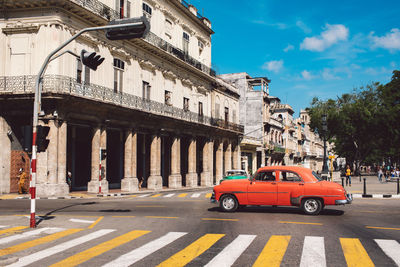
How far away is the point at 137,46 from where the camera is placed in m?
30.4

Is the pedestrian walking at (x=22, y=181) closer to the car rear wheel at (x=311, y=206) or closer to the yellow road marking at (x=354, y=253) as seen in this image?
the car rear wheel at (x=311, y=206)

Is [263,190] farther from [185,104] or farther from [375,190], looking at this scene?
[185,104]

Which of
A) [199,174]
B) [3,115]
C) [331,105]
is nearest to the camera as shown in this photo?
[3,115]

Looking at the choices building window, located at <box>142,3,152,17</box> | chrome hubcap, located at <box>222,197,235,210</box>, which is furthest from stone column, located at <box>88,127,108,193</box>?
chrome hubcap, located at <box>222,197,235,210</box>

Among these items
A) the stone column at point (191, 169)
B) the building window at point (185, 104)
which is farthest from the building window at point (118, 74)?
the stone column at point (191, 169)

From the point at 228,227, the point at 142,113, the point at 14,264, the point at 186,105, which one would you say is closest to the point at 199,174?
the point at 186,105

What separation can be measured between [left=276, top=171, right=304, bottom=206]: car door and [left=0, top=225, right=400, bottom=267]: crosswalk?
13.6 feet

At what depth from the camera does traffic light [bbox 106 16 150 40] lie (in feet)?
32.0

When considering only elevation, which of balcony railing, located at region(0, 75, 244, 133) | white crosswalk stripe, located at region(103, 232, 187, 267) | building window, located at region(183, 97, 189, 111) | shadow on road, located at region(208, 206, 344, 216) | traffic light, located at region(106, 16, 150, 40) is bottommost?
shadow on road, located at region(208, 206, 344, 216)

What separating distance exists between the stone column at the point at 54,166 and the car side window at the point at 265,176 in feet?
43.3

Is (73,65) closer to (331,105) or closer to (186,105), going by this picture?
(186,105)

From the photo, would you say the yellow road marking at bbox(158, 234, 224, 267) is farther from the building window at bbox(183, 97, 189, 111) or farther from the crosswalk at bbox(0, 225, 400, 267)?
the building window at bbox(183, 97, 189, 111)

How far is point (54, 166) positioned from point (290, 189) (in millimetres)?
14595

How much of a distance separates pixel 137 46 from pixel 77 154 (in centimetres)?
965
